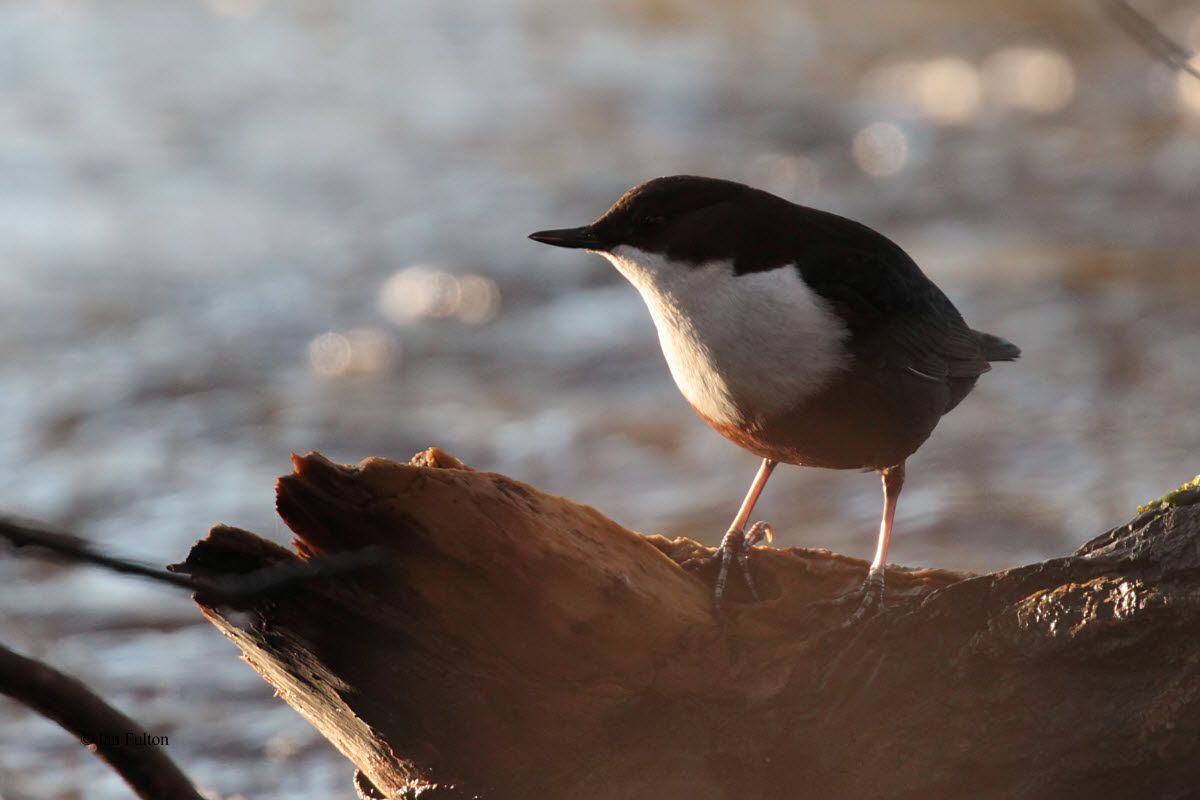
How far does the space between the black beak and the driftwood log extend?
57 cm

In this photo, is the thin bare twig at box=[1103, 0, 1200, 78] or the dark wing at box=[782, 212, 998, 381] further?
the dark wing at box=[782, 212, 998, 381]

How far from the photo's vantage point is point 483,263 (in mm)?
9344

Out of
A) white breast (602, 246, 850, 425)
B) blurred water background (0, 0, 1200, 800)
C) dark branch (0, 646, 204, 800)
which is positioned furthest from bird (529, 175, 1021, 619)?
blurred water background (0, 0, 1200, 800)

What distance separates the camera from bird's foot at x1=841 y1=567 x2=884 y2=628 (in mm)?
3012

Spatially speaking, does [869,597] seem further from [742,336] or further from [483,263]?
[483,263]

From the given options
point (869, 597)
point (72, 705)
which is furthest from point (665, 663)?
point (72, 705)

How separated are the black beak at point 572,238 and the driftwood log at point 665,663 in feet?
1.87

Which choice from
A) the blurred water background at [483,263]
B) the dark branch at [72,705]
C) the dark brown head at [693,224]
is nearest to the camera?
the dark branch at [72,705]

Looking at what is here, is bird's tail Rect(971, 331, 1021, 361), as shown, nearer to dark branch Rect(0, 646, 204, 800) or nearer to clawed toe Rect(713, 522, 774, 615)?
clawed toe Rect(713, 522, 774, 615)

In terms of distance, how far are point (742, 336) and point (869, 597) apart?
2.16 ft

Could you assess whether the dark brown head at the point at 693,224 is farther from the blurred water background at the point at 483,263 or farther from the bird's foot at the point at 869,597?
the blurred water background at the point at 483,263

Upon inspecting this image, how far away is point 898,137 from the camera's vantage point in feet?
36.2

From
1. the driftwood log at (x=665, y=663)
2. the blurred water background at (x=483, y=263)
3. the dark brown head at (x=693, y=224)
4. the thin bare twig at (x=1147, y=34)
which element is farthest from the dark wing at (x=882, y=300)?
the blurred water background at (x=483, y=263)

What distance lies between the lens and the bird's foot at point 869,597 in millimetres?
3012
